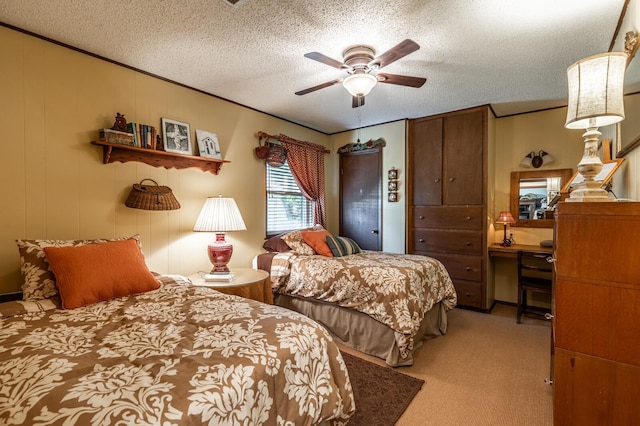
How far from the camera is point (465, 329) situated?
10.2 feet

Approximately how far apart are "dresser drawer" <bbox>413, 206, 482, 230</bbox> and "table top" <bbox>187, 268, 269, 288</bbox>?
7.85 ft

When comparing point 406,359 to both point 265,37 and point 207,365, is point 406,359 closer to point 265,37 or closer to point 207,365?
point 207,365

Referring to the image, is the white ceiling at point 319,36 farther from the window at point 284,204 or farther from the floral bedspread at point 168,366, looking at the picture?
the floral bedspread at point 168,366

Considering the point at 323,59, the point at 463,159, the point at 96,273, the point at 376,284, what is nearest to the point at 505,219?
the point at 463,159

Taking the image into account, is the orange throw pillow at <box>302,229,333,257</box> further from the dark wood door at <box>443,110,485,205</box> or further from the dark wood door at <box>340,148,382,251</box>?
the dark wood door at <box>443,110,485,205</box>

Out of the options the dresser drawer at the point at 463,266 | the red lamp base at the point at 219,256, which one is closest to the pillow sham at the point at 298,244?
the red lamp base at the point at 219,256

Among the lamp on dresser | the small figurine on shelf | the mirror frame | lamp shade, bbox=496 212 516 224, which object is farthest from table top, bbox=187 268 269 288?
the mirror frame

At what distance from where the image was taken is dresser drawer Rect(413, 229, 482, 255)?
3639 millimetres

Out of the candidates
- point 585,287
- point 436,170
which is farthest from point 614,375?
point 436,170

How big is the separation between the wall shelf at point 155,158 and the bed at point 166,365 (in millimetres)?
1217

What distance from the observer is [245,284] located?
2.45 m

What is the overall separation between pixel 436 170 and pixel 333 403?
3.37 m

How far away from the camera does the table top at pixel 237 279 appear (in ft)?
7.92

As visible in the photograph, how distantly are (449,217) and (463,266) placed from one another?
0.65 metres
